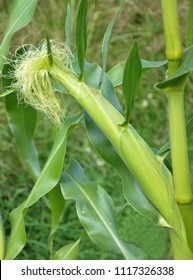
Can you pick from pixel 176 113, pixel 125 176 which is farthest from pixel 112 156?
pixel 176 113

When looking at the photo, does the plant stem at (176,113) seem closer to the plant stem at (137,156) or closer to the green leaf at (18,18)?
the plant stem at (137,156)

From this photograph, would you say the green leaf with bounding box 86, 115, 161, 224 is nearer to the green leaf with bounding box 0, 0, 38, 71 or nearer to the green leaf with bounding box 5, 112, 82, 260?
the green leaf with bounding box 5, 112, 82, 260

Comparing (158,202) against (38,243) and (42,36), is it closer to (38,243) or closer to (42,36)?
(38,243)

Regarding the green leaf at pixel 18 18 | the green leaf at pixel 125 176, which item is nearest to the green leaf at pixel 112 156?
the green leaf at pixel 125 176

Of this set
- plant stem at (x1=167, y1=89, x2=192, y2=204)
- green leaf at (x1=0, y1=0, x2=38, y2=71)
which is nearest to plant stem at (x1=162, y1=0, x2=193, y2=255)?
plant stem at (x1=167, y1=89, x2=192, y2=204)

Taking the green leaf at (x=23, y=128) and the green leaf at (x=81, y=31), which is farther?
the green leaf at (x=23, y=128)

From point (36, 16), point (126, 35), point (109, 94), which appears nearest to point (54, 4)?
point (36, 16)

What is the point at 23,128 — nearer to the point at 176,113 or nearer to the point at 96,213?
the point at 96,213
